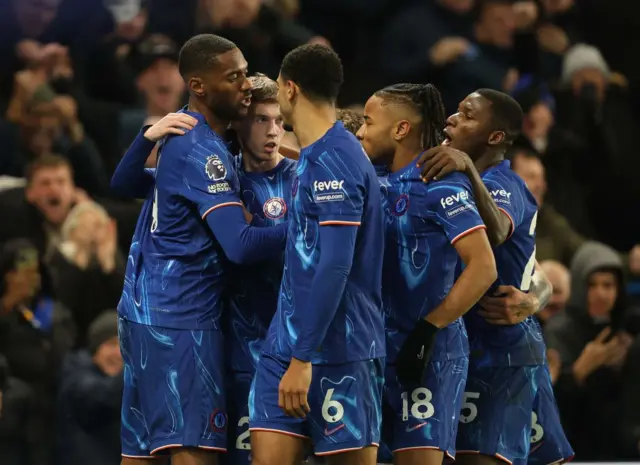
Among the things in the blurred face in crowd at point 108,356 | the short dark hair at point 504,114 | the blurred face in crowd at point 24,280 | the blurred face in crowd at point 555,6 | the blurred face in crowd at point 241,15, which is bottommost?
the blurred face in crowd at point 108,356

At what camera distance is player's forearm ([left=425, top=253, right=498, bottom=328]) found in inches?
194

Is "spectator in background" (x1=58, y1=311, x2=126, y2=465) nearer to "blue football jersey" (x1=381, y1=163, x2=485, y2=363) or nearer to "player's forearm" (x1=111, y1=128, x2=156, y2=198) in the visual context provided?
"player's forearm" (x1=111, y1=128, x2=156, y2=198)

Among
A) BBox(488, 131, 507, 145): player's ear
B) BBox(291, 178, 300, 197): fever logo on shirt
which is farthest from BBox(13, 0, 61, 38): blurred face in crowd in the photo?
BBox(291, 178, 300, 197): fever logo on shirt

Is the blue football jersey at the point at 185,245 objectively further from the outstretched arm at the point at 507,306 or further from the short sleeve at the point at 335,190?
the outstretched arm at the point at 507,306

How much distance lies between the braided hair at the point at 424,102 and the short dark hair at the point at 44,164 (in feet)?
12.5

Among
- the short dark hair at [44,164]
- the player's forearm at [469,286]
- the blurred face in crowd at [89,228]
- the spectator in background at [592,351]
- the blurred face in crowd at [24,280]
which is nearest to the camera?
the player's forearm at [469,286]

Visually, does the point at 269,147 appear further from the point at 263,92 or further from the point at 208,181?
the point at 208,181

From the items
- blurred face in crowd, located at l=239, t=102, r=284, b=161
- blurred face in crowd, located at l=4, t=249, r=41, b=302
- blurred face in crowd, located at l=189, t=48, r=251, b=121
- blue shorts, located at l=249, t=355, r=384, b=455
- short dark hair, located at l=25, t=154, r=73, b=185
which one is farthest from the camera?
A: short dark hair, located at l=25, t=154, r=73, b=185

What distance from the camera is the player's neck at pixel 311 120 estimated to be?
484cm

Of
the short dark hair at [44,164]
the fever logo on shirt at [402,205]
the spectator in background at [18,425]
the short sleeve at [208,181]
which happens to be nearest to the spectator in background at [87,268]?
the short dark hair at [44,164]

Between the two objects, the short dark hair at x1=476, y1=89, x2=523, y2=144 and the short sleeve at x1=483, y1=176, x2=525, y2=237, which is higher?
the short dark hair at x1=476, y1=89, x2=523, y2=144

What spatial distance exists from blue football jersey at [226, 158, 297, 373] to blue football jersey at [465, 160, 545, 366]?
847 mm

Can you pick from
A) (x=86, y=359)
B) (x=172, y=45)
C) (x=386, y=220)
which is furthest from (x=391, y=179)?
(x=172, y=45)

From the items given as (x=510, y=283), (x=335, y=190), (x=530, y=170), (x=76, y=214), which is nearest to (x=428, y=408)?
(x=510, y=283)
